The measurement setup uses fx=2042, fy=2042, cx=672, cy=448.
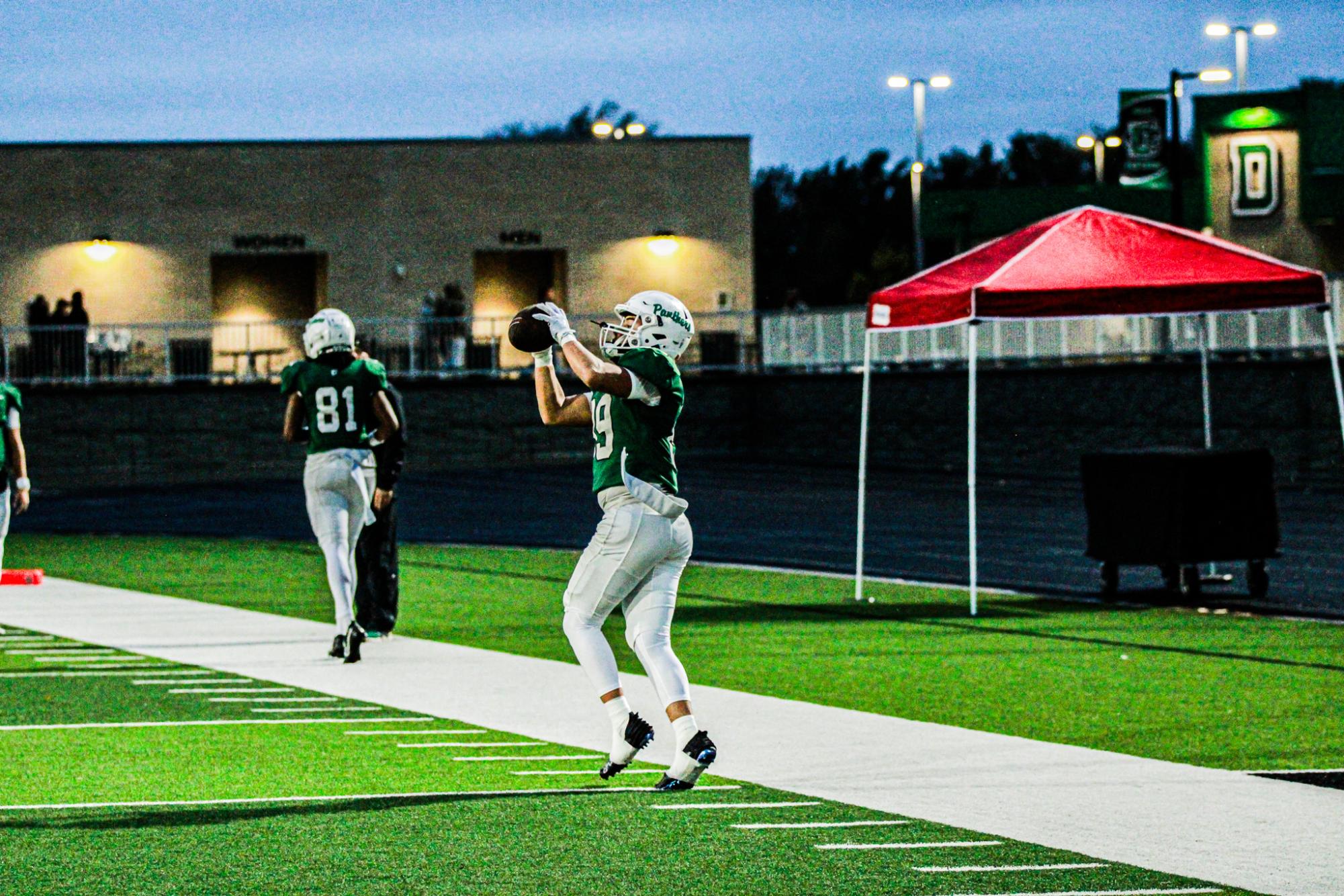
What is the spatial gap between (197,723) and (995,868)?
4612 millimetres

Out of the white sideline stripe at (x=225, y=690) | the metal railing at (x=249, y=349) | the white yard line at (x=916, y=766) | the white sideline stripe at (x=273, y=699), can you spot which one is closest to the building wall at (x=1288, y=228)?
the metal railing at (x=249, y=349)

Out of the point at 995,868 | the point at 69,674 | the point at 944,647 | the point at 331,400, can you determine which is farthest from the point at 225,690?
the point at 995,868

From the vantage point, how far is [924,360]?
3166 cm

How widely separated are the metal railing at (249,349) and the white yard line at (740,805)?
24098 mm

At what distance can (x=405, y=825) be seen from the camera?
7234 mm

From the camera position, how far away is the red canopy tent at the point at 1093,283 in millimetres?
14391

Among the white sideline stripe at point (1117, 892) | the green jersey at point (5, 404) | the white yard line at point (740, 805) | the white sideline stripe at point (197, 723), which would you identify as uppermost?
the green jersey at point (5, 404)

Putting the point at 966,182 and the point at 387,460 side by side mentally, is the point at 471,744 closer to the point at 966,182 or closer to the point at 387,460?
the point at 387,460

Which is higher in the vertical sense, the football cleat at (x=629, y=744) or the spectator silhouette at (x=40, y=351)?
the spectator silhouette at (x=40, y=351)

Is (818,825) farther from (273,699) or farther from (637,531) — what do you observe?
(273,699)

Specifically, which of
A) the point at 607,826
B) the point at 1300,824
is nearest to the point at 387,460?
the point at 607,826

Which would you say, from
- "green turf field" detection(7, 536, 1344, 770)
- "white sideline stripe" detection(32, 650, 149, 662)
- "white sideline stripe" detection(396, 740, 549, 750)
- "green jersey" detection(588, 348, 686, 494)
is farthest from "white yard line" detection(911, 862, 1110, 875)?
"white sideline stripe" detection(32, 650, 149, 662)

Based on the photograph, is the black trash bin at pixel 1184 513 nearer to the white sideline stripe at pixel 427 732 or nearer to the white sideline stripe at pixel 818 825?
the white sideline stripe at pixel 427 732

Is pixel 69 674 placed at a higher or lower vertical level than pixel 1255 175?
lower
